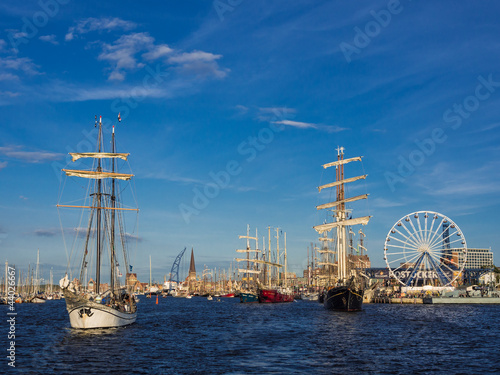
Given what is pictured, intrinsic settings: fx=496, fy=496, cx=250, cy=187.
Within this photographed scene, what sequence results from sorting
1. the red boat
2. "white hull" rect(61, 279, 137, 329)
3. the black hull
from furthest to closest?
1. the red boat
2. the black hull
3. "white hull" rect(61, 279, 137, 329)

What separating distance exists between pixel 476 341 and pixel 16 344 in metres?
42.9

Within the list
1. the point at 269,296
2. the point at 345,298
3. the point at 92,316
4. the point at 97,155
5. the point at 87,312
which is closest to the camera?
the point at 87,312

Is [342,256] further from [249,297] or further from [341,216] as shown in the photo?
[249,297]

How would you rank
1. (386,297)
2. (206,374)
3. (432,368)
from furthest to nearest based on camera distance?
1. (386,297)
2. (432,368)
3. (206,374)

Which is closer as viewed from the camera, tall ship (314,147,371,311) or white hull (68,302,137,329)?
white hull (68,302,137,329)

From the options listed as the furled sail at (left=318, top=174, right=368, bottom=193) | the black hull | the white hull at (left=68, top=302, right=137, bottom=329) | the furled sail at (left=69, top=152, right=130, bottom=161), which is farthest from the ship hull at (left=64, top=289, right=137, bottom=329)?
the furled sail at (left=318, top=174, right=368, bottom=193)

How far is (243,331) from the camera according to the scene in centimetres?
5672

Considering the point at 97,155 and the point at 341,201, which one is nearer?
the point at 97,155

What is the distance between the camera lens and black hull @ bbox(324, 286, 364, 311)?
8439cm

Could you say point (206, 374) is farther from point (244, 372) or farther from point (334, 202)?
point (334, 202)

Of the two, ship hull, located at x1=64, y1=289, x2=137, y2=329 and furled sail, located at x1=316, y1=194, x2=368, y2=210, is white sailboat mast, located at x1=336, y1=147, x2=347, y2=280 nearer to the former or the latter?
furled sail, located at x1=316, y1=194, x2=368, y2=210

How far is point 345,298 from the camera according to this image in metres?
85.3

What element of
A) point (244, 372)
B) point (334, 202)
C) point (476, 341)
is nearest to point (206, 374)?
point (244, 372)

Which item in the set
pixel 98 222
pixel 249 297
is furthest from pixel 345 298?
pixel 249 297
